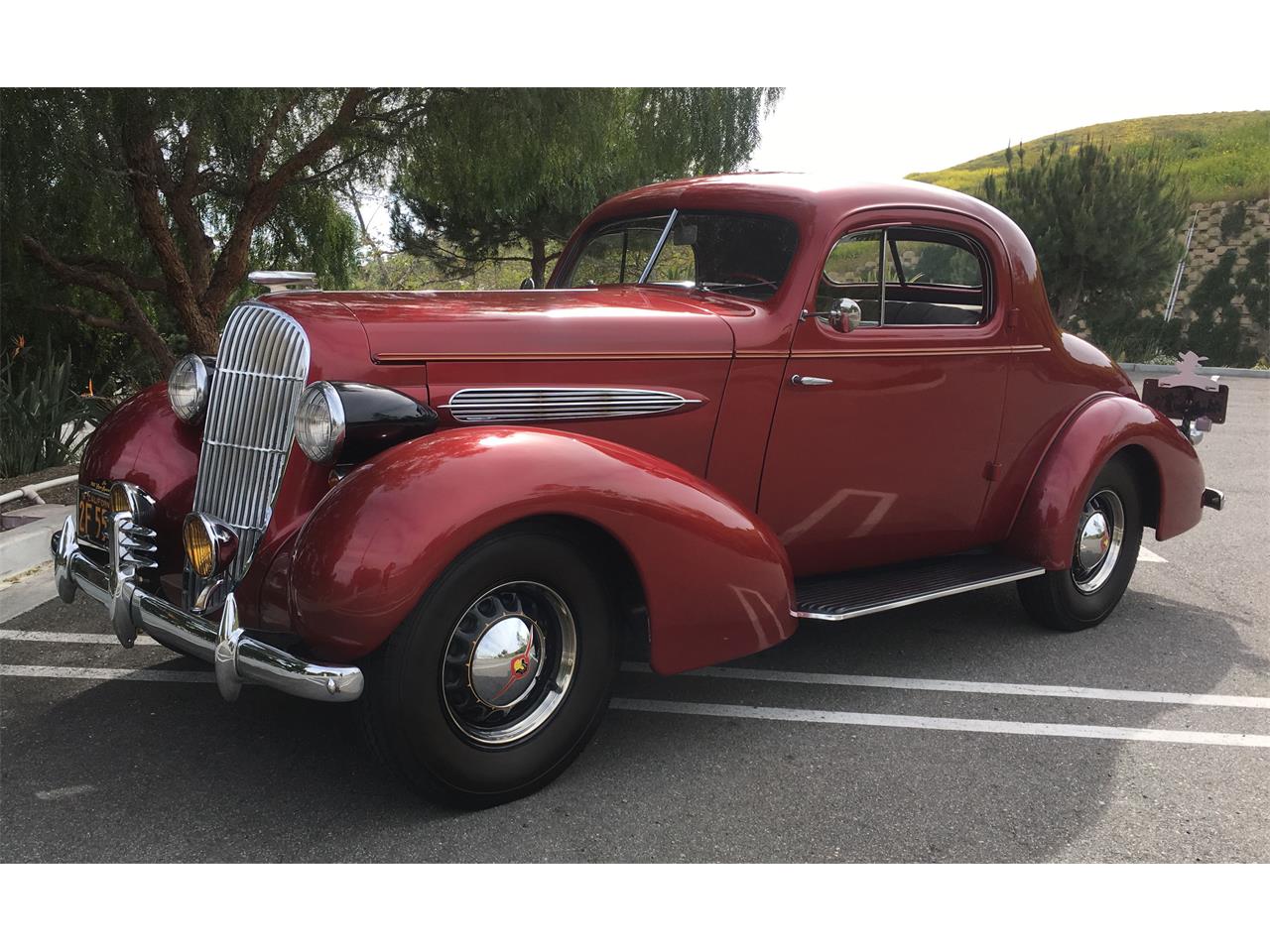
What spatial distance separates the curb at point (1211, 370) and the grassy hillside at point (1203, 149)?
4.31 meters

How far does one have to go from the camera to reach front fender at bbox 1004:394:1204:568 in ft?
14.3

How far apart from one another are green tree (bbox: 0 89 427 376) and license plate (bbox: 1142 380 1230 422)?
5.83 metres

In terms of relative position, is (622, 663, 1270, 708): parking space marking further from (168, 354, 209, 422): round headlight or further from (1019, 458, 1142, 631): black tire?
(168, 354, 209, 422): round headlight

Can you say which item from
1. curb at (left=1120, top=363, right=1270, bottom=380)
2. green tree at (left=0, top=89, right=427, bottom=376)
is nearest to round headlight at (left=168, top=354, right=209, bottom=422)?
green tree at (left=0, top=89, right=427, bottom=376)

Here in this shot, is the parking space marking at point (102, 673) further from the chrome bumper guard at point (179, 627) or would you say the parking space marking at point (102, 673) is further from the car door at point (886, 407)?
the car door at point (886, 407)

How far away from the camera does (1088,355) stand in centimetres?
471

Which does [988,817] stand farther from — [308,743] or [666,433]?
[308,743]

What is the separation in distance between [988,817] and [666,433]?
1549 millimetres

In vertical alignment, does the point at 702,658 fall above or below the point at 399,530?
below

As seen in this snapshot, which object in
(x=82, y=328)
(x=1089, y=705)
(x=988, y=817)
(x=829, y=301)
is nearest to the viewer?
(x=988, y=817)

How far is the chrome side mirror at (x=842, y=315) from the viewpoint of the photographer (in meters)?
3.73

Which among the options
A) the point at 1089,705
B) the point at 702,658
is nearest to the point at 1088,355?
the point at 1089,705

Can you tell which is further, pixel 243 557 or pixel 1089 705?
pixel 1089 705

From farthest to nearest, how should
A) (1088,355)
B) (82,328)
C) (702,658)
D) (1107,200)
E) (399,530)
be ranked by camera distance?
(1107,200)
(82,328)
(1088,355)
(702,658)
(399,530)
